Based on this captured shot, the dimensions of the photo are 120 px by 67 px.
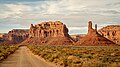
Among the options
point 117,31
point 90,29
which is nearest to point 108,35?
point 117,31

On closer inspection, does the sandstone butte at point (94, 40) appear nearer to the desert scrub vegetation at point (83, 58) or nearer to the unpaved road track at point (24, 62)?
the desert scrub vegetation at point (83, 58)

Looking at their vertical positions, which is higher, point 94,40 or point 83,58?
point 83,58

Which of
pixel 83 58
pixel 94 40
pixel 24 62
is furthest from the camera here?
pixel 94 40

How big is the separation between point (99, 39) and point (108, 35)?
59.8 metres

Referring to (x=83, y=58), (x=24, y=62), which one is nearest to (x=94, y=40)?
(x=83, y=58)

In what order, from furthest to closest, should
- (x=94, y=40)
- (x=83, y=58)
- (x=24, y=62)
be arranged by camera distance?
(x=94, y=40) → (x=24, y=62) → (x=83, y=58)

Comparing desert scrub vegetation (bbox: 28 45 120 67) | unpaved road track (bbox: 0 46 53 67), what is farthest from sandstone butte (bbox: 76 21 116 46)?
unpaved road track (bbox: 0 46 53 67)

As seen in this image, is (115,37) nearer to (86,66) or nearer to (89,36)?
(89,36)

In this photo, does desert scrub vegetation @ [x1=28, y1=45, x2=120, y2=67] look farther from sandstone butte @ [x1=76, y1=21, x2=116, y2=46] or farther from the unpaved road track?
sandstone butte @ [x1=76, y1=21, x2=116, y2=46]

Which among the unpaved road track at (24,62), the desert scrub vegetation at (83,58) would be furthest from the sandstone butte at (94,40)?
the unpaved road track at (24,62)

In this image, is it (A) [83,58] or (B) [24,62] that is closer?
(A) [83,58]

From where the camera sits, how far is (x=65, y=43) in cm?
17238

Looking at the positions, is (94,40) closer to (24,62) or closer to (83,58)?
(83,58)

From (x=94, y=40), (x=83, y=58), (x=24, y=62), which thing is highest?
(x=83, y=58)
